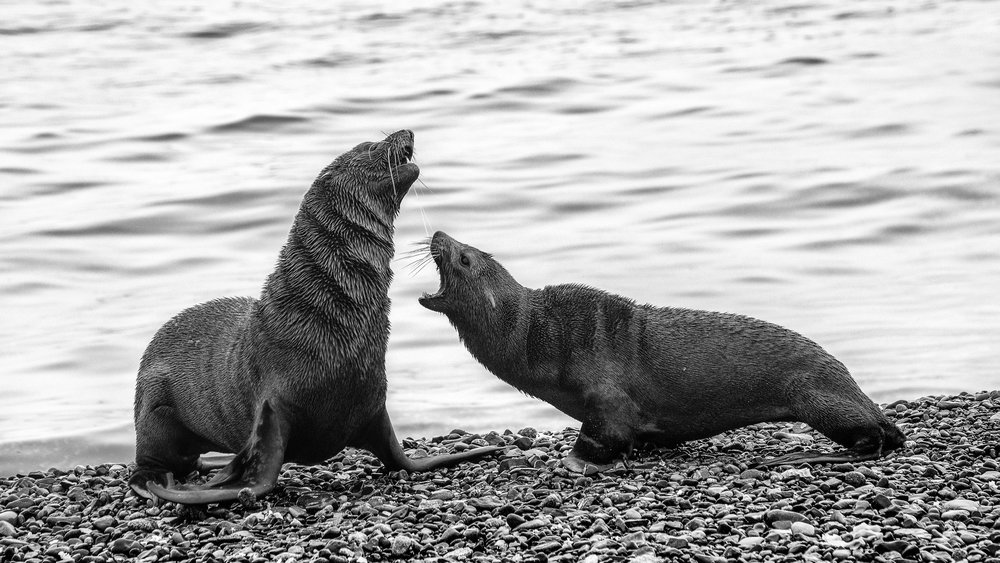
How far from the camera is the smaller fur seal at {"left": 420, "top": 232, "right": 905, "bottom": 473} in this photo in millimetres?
7238

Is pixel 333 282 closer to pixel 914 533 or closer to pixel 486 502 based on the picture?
pixel 486 502

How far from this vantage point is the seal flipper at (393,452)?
7090 millimetres

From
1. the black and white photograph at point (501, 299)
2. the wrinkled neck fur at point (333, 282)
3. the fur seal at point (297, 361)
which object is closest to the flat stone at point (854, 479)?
the black and white photograph at point (501, 299)

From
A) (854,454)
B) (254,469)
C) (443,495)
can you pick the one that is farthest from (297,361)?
(854,454)

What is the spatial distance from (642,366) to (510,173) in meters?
10.7

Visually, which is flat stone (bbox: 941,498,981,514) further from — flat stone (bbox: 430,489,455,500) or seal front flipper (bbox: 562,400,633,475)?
flat stone (bbox: 430,489,455,500)

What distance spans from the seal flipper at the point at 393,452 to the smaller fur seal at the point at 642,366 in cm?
54

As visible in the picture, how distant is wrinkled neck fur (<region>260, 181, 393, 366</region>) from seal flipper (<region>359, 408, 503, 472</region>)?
1.24ft

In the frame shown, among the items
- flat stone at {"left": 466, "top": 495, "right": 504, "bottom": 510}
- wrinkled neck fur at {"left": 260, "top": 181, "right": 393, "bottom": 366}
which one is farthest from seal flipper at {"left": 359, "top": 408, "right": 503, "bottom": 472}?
flat stone at {"left": 466, "top": 495, "right": 504, "bottom": 510}

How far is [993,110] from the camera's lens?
21.5m

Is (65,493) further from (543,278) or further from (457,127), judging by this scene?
(457,127)

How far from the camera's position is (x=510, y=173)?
1805cm

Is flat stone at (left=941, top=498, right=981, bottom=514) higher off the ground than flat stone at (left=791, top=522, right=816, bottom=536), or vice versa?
flat stone at (left=791, top=522, right=816, bottom=536)

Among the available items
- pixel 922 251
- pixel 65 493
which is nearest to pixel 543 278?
pixel 922 251
